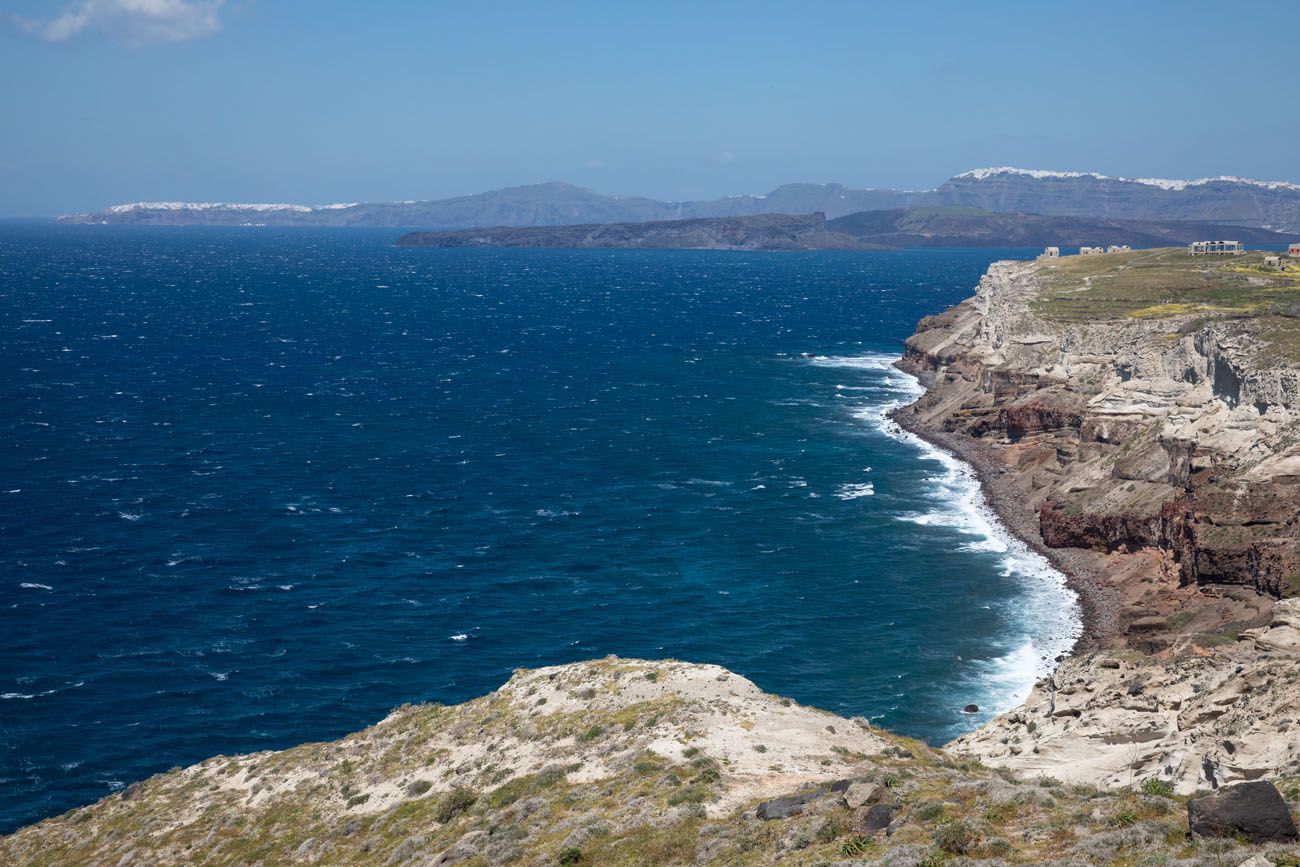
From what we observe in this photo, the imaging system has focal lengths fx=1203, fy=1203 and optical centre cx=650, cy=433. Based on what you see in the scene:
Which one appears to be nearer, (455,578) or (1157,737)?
(1157,737)

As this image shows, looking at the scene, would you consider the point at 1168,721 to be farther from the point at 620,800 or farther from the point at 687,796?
the point at 620,800

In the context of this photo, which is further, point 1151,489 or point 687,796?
point 1151,489

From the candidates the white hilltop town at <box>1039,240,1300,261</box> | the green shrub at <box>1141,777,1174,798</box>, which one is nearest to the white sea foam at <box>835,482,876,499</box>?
the green shrub at <box>1141,777,1174,798</box>

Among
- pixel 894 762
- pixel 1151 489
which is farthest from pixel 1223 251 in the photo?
pixel 894 762

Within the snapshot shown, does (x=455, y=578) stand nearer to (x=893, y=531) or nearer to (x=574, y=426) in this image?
(x=893, y=531)

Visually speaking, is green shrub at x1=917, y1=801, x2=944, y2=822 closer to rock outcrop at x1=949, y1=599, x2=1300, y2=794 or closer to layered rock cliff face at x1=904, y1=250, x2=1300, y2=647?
rock outcrop at x1=949, y1=599, x2=1300, y2=794

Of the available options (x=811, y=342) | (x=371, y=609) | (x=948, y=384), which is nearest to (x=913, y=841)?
(x=371, y=609)
